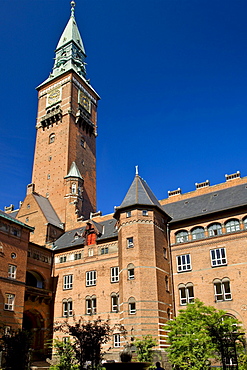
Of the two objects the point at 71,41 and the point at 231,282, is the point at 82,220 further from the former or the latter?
the point at 71,41

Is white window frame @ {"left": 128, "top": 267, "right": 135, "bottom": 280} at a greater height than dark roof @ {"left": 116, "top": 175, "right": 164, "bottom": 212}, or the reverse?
dark roof @ {"left": 116, "top": 175, "right": 164, "bottom": 212}

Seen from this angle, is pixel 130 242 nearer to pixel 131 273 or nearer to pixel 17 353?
pixel 131 273

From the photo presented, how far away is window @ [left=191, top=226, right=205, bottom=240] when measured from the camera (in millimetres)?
39281

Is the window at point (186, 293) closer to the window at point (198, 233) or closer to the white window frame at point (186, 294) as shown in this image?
the white window frame at point (186, 294)

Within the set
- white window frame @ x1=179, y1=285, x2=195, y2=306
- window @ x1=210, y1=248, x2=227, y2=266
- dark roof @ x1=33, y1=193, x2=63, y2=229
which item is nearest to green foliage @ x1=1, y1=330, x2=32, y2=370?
white window frame @ x1=179, y1=285, x2=195, y2=306

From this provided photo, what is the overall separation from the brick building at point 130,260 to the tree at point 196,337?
495cm

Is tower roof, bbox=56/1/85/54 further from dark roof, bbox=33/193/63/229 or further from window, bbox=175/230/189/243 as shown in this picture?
window, bbox=175/230/189/243

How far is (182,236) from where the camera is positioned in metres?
40.8

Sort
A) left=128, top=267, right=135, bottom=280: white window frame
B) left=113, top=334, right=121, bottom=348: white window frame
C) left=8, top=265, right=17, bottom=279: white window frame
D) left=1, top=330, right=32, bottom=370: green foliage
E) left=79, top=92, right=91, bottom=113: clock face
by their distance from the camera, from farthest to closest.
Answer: left=79, top=92, right=91, bottom=113: clock face
left=8, top=265, right=17, bottom=279: white window frame
left=113, top=334, right=121, bottom=348: white window frame
left=128, top=267, right=135, bottom=280: white window frame
left=1, top=330, right=32, bottom=370: green foliage

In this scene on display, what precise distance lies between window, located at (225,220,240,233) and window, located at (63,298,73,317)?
2095 centimetres

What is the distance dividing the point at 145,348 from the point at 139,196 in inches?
633

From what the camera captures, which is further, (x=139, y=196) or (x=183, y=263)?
(x=139, y=196)

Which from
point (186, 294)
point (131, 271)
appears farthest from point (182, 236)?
point (131, 271)

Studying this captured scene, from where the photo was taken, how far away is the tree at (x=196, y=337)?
25031mm
